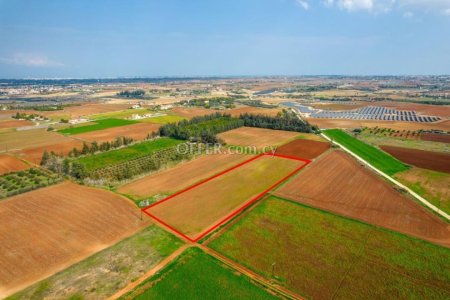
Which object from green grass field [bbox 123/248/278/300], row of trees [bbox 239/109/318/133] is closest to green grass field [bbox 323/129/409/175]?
row of trees [bbox 239/109/318/133]

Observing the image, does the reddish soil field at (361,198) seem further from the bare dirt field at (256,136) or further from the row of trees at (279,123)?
the row of trees at (279,123)

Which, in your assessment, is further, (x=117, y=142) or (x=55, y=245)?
(x=117, y=142)

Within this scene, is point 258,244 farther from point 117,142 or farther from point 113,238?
point 117,142

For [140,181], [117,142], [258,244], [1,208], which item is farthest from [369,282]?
[117,142]

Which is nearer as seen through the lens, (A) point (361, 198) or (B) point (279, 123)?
(A) point (361, 198)

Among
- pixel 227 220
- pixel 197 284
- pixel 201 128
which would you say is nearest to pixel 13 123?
pixel 201 128

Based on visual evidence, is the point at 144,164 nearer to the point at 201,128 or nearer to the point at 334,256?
the point at 201,128

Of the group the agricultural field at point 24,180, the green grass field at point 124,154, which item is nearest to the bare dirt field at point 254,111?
the green grass field at point 124,154
